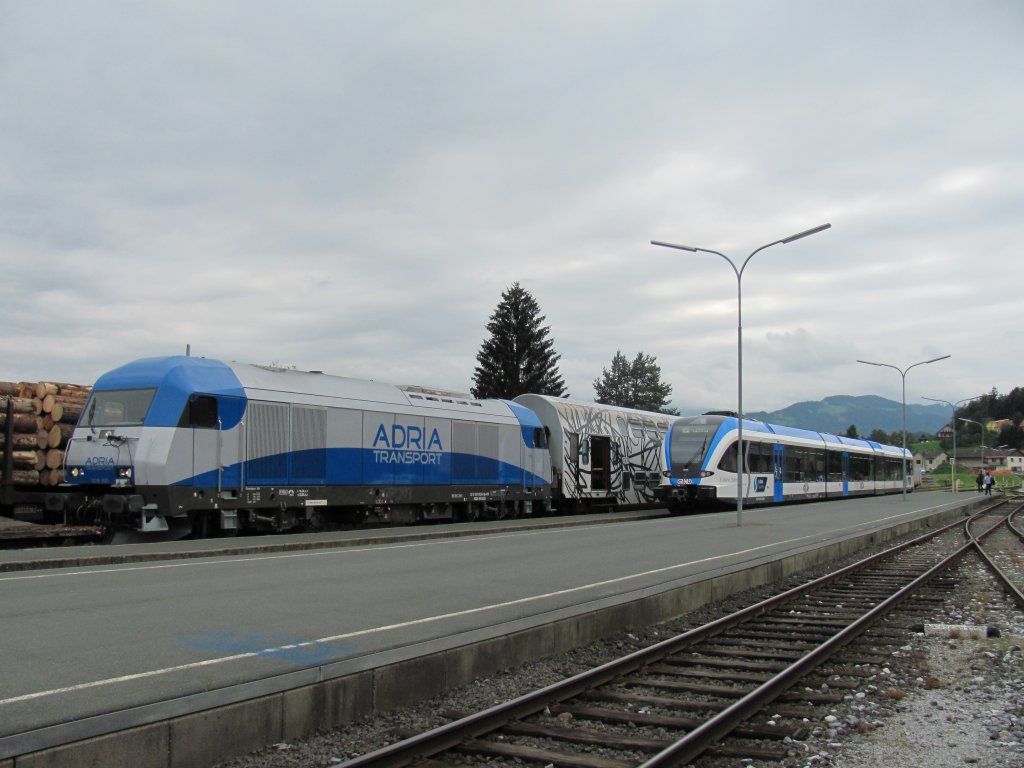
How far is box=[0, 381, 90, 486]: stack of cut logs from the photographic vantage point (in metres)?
18.9

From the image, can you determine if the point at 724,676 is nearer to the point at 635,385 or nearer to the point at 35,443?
the point at 35,443

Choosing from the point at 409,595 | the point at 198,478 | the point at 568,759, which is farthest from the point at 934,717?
the point at 198,478

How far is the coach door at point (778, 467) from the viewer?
35.4 metres

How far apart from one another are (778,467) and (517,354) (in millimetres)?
33741

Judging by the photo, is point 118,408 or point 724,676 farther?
point 118,408

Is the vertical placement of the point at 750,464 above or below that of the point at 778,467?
above

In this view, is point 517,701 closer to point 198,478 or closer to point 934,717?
point 934,717

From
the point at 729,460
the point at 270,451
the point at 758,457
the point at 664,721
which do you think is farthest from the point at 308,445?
the point at 758,457

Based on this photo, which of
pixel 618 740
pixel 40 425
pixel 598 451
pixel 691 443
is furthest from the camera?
pixel 598 451

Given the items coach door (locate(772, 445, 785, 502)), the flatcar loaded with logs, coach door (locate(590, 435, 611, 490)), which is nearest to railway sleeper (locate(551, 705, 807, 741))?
the flatcar loaded with logs

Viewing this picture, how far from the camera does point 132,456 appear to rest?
17000 mm

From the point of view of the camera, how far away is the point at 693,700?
7.30m

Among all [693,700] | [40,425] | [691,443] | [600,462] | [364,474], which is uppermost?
[40,425]

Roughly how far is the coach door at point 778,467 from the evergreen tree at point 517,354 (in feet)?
104
